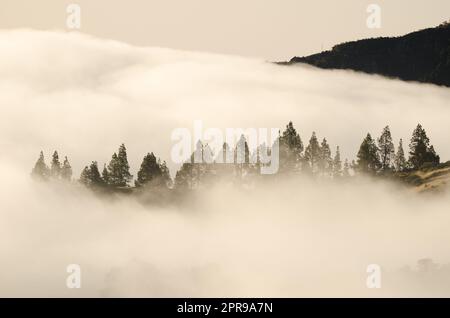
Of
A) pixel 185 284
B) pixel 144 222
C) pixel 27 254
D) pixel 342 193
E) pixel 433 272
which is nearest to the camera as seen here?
pixel 433 272

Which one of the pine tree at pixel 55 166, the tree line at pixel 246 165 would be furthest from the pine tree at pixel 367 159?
the pine tree at pixel 55 166

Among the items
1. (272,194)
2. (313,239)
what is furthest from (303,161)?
(313,239)


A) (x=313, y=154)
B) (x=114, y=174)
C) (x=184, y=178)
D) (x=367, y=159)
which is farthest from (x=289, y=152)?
(x=114, y=174)

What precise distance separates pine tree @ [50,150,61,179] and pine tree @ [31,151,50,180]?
1142 mm

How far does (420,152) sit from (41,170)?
273 ft

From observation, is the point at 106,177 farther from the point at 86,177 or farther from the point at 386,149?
the point at 386,149

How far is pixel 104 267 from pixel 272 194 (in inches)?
1372

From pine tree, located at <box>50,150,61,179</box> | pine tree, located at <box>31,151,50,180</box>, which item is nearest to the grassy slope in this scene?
pine tree, located at <box>50,150,61,179</box>

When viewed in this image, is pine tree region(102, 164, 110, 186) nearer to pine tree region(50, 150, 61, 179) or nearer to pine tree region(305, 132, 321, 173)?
pine tree region(50, 150, 61, 179)

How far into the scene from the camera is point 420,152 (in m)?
153

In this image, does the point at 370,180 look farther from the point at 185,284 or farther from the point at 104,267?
the point at 104,267

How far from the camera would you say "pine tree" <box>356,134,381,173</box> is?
154000 millimetres

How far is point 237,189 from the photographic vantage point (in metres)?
163

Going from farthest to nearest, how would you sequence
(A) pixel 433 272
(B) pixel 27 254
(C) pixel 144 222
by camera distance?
1. (B) pixel 27 254
2. (C) pixel 144 222
3. (A) pixel 433 272
